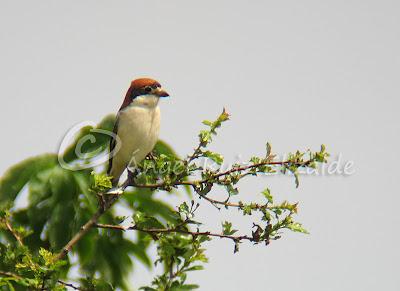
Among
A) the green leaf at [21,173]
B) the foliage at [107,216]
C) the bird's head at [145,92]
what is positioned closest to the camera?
the foliage at [107,216]

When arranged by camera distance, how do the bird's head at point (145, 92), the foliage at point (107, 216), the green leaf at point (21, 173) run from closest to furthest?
the foliage at point (107, 216) < the green leaf at point (21, 173) < the bird's head at point (145, 92)

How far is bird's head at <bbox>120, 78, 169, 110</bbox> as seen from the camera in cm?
750

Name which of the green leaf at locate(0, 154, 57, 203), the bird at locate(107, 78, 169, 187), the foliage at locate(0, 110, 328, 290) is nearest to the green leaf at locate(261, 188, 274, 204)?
the foliage at locate(0, 110, 328, 290)

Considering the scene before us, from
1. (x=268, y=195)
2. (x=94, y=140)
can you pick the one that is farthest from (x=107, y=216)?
(x=268, y=195)

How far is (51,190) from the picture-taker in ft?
25.0

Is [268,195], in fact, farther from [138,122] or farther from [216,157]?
[138,122]

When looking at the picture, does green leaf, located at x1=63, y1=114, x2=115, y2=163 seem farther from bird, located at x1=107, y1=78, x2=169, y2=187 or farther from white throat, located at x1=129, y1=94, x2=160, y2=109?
white throat, located at x1=129, y1=94, x2=160, y2=109

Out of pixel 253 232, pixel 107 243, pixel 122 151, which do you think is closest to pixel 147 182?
pixel 253 232

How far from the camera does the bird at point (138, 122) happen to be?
752 cm

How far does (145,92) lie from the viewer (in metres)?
7.58

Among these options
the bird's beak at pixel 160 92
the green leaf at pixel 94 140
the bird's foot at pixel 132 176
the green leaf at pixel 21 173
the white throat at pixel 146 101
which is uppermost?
the bird's beak at pixel 160 92

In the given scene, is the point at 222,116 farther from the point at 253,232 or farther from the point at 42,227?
the point at 42,227

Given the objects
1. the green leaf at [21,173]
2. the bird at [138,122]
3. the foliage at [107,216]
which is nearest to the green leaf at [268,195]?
the foliage at [107,216]

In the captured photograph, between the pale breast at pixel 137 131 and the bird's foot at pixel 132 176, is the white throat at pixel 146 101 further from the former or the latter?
the bird's foot at pixel 132 176
